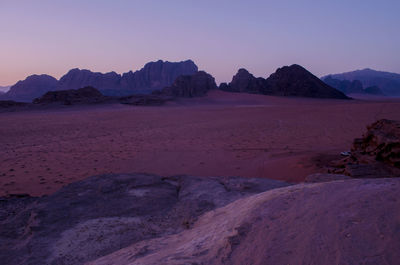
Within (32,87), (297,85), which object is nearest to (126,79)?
(32,87)

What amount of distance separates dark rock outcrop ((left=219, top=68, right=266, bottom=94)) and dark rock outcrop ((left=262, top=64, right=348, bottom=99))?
52.6 inches

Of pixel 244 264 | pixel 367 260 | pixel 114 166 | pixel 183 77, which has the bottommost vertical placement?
pixel 114 166

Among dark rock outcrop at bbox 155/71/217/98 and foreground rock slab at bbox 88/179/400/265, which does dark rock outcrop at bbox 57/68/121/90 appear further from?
foreground rock slab at bbox 88/179/400/265

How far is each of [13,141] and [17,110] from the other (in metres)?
24.3

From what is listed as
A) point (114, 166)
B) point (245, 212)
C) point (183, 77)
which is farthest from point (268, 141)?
point (183, 77)

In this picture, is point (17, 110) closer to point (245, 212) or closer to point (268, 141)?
point (268, 141)

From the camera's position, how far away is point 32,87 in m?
93.1

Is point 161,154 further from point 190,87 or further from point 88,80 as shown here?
Answer: point 88,80

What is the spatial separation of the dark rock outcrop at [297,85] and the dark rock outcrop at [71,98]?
101 feet

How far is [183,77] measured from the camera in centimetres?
5578

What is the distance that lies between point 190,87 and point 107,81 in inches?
1977

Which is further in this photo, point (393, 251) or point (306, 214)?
point (306, 214)

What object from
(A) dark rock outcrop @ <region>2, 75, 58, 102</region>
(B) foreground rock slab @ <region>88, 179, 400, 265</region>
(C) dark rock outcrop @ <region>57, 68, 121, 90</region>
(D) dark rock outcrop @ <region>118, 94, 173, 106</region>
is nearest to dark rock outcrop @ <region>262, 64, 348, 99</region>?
(D) dark rock outcrop @ <region>118, 94, 173, 106</region>

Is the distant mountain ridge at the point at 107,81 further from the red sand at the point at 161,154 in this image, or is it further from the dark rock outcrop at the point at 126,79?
the red sand at the point at 161,154
